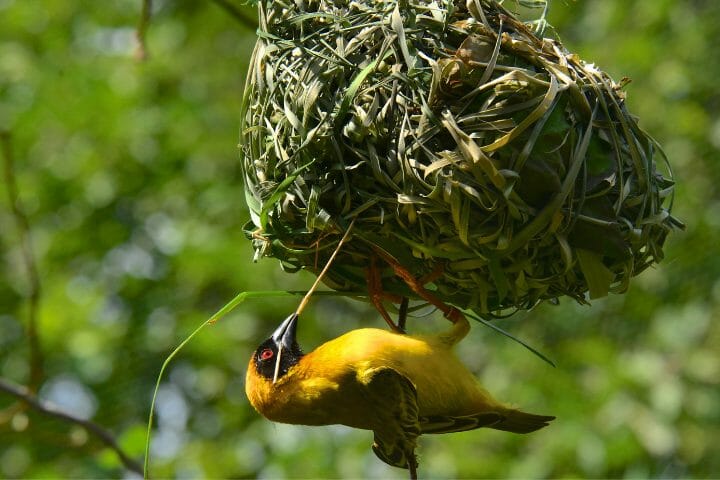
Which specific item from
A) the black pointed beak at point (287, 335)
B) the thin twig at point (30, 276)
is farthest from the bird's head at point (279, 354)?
the thin twig at point (30, 276)

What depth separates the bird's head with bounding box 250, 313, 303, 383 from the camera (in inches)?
123

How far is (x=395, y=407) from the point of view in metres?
2.91

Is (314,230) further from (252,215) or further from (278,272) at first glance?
(278,272)

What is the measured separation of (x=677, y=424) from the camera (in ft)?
21.2

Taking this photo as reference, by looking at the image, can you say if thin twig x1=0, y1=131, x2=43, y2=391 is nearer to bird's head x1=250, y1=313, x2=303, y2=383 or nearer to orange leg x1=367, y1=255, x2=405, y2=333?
bird's head x1=250, y1=313, x2=303, y2=383

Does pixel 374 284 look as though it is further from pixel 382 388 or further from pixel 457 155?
pixel 457 155

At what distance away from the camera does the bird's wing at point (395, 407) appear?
290 cm

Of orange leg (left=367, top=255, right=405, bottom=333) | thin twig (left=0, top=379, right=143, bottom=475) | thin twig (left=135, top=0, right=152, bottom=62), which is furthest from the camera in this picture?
thin twig (left=135, top=0, right=152, bottom=62)

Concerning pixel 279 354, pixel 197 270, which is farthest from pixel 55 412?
pixel 197 270

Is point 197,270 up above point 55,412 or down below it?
below

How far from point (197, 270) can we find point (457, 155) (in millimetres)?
4546

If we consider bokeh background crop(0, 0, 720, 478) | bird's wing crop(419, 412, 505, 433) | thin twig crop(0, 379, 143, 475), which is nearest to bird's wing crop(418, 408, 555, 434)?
bird's wing crop(419, 412, 505, 433)

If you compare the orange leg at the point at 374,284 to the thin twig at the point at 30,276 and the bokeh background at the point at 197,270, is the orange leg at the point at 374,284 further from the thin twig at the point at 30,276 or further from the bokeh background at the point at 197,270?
the bokeh background at the point at 197,270

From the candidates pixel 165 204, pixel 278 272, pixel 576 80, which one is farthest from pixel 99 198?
pixel 576 80
